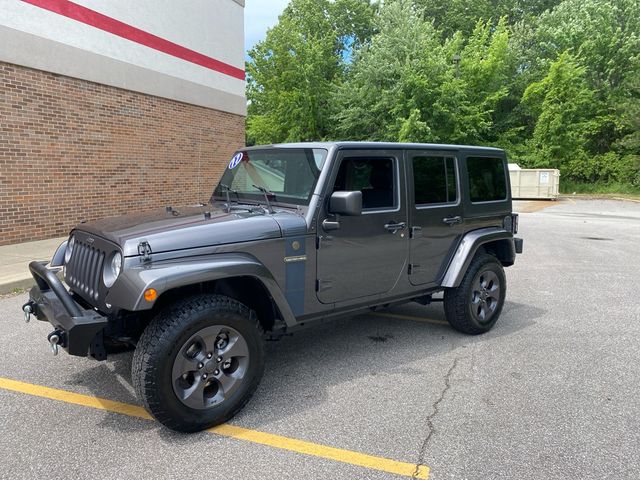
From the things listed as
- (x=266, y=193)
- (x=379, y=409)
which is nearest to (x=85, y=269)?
(x=266, y=193)

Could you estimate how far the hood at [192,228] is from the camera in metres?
3.02

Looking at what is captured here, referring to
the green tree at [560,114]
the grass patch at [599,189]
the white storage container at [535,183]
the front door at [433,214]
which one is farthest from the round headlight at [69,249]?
the grass patch at [599,189]

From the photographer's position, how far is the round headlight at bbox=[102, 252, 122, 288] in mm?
3000

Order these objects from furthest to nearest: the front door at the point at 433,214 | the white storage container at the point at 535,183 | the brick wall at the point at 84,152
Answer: the white storage container at the point at 535,183 < the brick wall at the point at 84,152 < the front door at the point at 433,214

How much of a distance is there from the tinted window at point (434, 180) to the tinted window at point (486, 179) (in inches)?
10.9

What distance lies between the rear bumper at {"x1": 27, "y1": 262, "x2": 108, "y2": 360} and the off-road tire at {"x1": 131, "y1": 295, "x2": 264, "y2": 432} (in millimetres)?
245

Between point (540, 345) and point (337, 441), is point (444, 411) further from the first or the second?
point (540, 345)

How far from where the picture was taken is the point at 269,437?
301cm

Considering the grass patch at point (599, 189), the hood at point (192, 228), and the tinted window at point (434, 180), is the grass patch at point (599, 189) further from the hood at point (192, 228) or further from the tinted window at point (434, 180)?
the hood at point (192, 228)

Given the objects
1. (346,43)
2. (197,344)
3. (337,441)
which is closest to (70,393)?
(197,344)

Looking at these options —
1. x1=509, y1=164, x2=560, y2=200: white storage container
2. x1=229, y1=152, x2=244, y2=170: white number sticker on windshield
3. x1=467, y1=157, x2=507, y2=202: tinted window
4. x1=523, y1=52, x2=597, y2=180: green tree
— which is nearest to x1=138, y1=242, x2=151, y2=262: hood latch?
x1=229, y1=152, x2=244, y2=170: white number sticker on windshield

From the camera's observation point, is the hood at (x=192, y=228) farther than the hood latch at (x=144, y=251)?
Yes

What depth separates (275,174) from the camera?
408 cm

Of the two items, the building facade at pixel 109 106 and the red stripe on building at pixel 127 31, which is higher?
the red stripe on building at pixel 127 31
